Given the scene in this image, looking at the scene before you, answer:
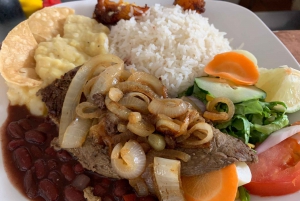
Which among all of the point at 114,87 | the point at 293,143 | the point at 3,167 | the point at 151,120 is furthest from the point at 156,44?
the point at 3,167

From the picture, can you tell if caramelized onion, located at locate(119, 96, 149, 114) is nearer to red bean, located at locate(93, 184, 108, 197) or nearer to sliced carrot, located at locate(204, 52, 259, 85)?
red bean, located at locate(93, 184, 108, 197)

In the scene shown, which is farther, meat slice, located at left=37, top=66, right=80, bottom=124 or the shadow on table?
the shadow on table

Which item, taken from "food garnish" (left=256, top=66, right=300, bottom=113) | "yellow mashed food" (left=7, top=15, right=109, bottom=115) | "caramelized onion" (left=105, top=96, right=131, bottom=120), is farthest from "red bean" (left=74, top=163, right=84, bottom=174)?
"food garnish" (left=256, top=66, right=300, bottom=113)

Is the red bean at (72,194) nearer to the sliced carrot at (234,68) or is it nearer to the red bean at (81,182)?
the red bean at (81,182)

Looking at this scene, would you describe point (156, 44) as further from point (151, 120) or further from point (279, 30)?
point (279, 30)

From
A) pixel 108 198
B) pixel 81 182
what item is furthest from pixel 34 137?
pixel 108 198

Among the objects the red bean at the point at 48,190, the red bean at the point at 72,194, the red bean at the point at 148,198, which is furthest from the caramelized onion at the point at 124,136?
the red bean at the point at 48,190

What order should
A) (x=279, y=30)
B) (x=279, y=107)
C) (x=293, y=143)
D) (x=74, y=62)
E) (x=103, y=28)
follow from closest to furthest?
A: (x=293, y=143)
(x=279, y=107)
(x=74, y=62)
(x=103, y=28)
(x=279, y=30)
